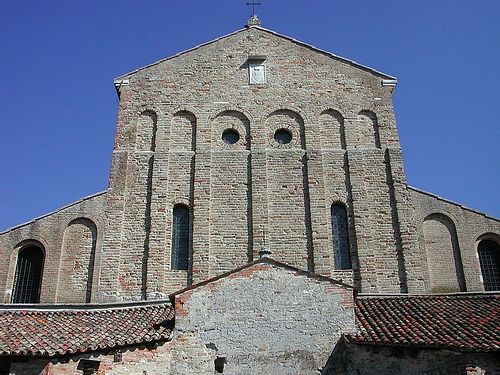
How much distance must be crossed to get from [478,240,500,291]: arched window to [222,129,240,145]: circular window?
802 centimetres

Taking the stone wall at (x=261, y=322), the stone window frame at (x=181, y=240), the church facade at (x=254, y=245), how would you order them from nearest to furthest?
the church facade at (x=254, y=245) < the stone wall at (x=261, y=322) < the stone window frame at (x=181, y=240)

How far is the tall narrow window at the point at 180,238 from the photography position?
1602 centimetres

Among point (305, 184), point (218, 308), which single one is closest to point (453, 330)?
point (218, 308)

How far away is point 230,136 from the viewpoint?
17.9 metres

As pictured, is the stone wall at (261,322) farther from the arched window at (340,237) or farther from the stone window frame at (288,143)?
the stone window frame at (288,143)

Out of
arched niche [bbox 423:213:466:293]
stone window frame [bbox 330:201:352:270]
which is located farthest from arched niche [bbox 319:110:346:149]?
arched niche [bbox 423:213:466:293]

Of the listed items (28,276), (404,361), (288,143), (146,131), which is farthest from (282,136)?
(28,276)

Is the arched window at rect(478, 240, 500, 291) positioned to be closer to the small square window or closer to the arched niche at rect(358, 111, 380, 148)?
the arched niche at rect(358, 111, 380, 148)

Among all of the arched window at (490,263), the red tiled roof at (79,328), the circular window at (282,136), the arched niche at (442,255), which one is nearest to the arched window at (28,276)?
the red tiled roof at (79,328)

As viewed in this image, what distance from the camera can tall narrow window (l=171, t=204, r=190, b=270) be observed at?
16.0 m

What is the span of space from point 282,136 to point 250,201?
2.59 m

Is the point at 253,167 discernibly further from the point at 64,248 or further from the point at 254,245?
the point at 64,248

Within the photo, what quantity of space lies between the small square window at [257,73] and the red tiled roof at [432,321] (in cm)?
788

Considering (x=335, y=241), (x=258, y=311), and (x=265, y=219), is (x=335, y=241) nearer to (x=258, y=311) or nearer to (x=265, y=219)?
(x=265, y=219)
